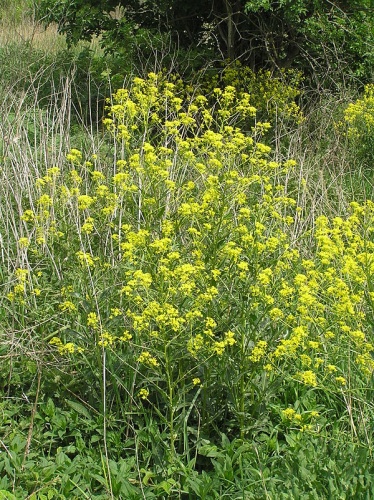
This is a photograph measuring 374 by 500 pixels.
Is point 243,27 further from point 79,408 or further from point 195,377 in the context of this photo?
point 79,408

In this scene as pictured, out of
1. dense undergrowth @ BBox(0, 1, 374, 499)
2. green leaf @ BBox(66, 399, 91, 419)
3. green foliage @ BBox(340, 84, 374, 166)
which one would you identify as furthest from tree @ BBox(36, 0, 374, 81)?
green leaf @ BBox(66, 399, 91, 419)

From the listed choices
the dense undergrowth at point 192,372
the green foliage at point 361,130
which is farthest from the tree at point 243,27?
the dense undergrowth at point 192,372

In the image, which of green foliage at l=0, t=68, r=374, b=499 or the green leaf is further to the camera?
the green leaf

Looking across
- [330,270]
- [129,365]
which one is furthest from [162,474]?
[330,270]

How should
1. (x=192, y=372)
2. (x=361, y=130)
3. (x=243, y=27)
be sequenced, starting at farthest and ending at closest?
(x=243, y=27) < (x=361, y=130) < (x=192, y=372)

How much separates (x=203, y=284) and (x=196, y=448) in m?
0.69

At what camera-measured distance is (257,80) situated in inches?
303

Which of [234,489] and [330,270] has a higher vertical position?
[330,270]

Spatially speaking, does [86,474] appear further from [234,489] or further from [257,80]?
[257,80]

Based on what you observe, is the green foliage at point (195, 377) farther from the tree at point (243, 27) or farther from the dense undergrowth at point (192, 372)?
the tree at point (243, 27)

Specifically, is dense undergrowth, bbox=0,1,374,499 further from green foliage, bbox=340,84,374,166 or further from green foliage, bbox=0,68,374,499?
green foliage, bbox=340,84,374,166

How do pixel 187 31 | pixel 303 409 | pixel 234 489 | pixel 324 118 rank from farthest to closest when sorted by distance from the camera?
pixel 187 31 → pixel 324 118 → pixel 303 409 → pixel 234 489

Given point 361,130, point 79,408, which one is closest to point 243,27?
point 361,130

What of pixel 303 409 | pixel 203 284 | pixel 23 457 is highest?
pixel 203 284
